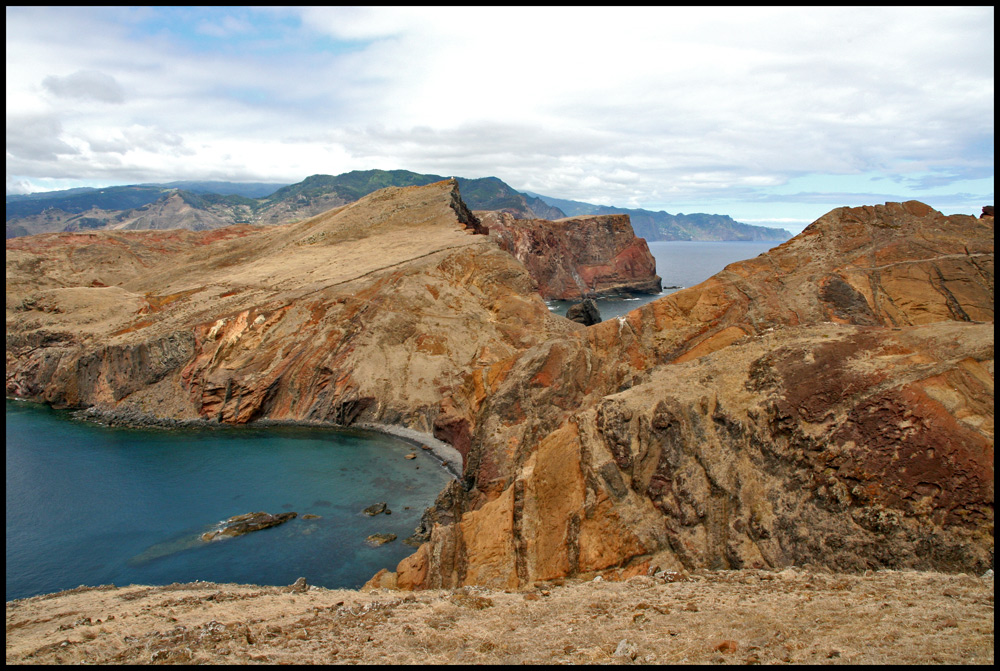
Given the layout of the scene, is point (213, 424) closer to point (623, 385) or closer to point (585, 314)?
point (623, 385)

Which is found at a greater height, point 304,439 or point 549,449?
point 549,449

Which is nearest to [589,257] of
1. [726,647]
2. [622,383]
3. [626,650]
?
[622,383]

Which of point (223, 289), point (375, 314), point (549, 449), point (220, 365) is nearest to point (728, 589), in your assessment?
point (549, 449)

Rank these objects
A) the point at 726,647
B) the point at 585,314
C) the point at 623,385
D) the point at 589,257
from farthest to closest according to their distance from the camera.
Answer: the point at 589,257, the point at 585,314, the point at 623,385, the point at 726,647

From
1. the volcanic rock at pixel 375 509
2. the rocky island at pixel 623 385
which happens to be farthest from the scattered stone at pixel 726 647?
the volcanic rock at pixel 375 509

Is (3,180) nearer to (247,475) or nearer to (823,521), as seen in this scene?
(823,521)

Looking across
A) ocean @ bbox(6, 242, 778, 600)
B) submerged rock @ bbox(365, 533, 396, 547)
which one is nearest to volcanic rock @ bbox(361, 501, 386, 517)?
ocean @ bbox(6, 242, 778, 600)

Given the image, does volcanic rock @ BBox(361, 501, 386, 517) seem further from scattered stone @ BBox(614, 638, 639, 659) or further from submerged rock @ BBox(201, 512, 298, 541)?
scattered stone @ BBox(614, 638, 639, 659)

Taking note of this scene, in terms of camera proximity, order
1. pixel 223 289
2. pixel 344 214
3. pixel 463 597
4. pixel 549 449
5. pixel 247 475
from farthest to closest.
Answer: pixel 344 214 → pixel 223 289 → pixel 247 475 → pixel 549 449 → pixel 463 597
